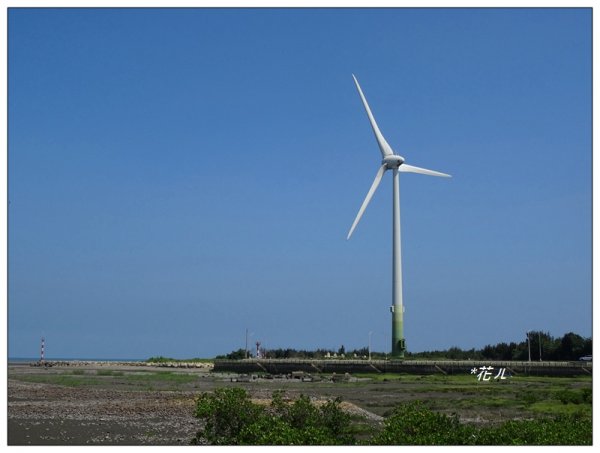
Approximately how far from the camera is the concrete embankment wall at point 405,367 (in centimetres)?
7269

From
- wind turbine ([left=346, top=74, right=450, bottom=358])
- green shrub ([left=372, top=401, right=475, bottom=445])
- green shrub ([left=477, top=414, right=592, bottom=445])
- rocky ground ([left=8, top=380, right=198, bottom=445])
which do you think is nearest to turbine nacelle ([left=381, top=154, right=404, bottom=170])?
wind turbine ([left=346, top=74, right=450, bottom=358])

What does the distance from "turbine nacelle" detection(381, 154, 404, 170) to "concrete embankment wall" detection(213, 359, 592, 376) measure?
2345cm

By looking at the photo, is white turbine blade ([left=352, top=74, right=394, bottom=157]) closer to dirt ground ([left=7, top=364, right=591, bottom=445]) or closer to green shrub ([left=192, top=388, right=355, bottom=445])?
dirt ground ([left=7, top=364, right=591, bottom=445])

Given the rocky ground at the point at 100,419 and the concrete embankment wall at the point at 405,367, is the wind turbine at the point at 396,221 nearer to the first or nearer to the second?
the concrete embankment wall at the point at 405,367

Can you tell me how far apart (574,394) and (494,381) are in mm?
24172

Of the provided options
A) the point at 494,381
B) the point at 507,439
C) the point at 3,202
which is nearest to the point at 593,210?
the point at 507,439

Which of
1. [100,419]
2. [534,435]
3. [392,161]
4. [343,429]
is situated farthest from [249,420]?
[392,161]

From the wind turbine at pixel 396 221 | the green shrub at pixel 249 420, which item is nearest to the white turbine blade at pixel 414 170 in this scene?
the wind turbine at pixel 396 221

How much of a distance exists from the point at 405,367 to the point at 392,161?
2448 cm

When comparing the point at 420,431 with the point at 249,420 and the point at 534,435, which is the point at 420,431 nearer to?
the point at 534,435

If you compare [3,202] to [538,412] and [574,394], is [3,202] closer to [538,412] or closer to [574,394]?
[538,412]

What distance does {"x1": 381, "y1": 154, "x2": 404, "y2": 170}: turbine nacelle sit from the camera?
88863mm

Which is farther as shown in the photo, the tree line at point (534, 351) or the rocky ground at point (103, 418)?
the tree line at point (534, 351)

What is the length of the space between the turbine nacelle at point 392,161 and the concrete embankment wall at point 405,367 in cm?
2345
